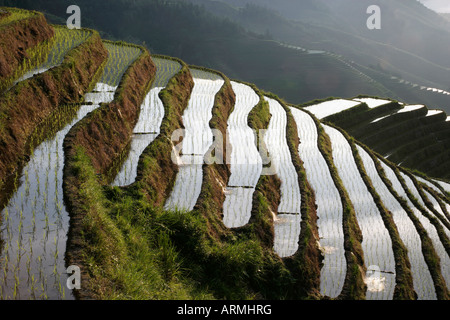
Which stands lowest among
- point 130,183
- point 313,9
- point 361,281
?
point 361,281

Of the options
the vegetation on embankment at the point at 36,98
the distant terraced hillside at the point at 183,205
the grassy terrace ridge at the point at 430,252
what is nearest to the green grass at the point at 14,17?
the distant terraced hillside at the point at 183,205

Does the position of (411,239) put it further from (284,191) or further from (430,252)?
(284,191)

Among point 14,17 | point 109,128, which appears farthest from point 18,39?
point 109,128

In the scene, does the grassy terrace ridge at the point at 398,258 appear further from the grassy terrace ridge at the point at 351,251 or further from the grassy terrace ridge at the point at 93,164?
the grassy terrace ridge at the point at 93,164

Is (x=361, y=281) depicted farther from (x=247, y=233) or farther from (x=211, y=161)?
(x=211, y=161)

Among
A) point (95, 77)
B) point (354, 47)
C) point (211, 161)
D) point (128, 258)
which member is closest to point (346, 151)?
point (211, 161)
